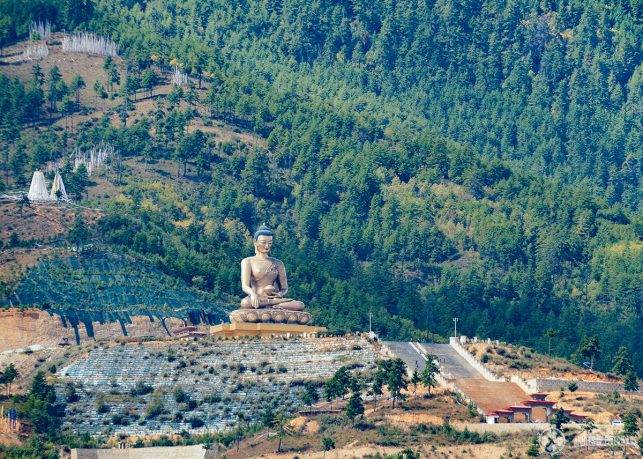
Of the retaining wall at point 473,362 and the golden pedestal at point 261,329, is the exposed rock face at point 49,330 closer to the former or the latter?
the golden pedestal at point 261,329

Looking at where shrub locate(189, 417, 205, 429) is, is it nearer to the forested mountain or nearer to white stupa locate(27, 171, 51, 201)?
the forested mountain

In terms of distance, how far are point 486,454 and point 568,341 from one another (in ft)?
123

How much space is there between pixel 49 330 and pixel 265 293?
12370 mm

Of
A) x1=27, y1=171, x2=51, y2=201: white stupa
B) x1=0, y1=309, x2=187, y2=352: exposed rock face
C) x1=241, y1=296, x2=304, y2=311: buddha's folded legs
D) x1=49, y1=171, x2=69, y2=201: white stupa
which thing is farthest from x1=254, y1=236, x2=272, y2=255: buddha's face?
x1=27, y1=171, x2=51, y2=201: white stupa

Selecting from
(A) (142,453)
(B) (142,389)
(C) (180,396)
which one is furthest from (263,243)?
(A) (142,453)

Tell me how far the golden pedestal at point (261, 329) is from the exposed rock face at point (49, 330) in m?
9.93

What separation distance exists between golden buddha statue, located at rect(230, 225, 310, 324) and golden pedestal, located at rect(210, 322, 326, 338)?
1.66ft

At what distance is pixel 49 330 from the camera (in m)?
127

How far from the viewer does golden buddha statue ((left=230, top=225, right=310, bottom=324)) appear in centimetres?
12000

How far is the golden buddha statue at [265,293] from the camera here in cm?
12000

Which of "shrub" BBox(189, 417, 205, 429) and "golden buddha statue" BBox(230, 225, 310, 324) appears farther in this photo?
"golden buddha statue" BBox(230, 225, 310, 324)

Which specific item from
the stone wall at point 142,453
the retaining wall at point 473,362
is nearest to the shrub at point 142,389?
the stone wall at point 142,453

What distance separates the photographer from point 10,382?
112938 millimetres

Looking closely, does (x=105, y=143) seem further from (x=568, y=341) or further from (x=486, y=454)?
(x=486, y=454)
